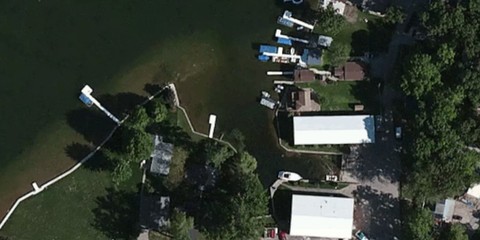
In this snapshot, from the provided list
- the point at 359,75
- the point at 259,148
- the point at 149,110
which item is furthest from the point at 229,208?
the point at 359,75

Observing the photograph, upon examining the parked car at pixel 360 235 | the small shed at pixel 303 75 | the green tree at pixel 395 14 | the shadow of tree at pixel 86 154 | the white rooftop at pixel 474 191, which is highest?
the green tree at pixel 395 14

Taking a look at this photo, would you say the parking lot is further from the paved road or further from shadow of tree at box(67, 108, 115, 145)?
shadow of tree at box(67, 108, 115, 145)

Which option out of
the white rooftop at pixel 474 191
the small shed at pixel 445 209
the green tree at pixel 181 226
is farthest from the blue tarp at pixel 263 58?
the white rooftop at pixel 474 191

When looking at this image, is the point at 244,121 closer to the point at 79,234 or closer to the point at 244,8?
the point at 244,8

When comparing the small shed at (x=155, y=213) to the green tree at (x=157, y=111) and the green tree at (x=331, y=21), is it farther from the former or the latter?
the green tree at (x=331, y=21)

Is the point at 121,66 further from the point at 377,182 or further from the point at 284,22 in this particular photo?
the point at 377,182
